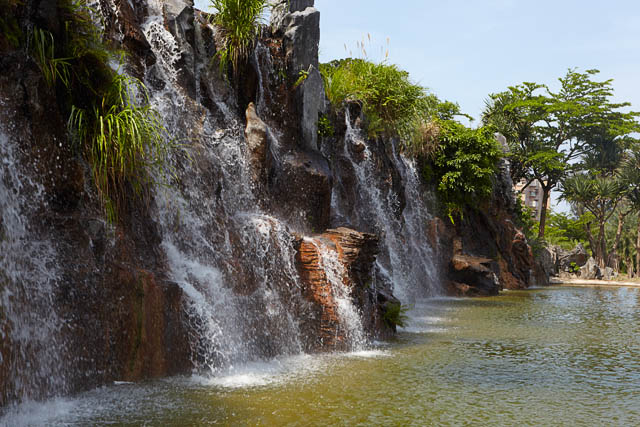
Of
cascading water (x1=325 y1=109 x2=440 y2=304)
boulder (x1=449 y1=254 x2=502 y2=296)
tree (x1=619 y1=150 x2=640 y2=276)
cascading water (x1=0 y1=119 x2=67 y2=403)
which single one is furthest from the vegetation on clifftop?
tree (x1=619 y1=150 x2=640 y2=276)

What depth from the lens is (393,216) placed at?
18281 mm

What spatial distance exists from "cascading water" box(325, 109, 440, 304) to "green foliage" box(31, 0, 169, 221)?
273 inches

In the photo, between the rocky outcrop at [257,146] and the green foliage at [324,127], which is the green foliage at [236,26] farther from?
the green foliage at [324,127]

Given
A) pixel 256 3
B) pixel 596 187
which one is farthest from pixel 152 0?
pixel 596 187

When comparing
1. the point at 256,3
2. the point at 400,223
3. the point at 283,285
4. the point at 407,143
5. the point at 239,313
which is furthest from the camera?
the point at 407,143

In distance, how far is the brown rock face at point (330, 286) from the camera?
970cm

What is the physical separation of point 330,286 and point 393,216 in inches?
341

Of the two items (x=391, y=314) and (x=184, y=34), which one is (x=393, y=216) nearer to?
(x=391, y=314)

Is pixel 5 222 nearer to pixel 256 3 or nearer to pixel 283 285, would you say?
pixel 283 285

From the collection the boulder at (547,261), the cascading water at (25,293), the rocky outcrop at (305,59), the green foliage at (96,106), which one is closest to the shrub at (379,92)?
the rocky outcrop at (305,59)

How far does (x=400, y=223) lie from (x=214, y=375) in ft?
39.7

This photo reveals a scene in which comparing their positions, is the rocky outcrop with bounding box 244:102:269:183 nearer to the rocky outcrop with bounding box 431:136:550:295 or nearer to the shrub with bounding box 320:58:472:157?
the shrub with bounding box 320:58:472:157

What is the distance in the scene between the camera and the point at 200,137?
10281 mm

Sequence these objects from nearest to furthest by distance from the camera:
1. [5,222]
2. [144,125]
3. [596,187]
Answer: [5,222] < [144,125] < [596,187]
